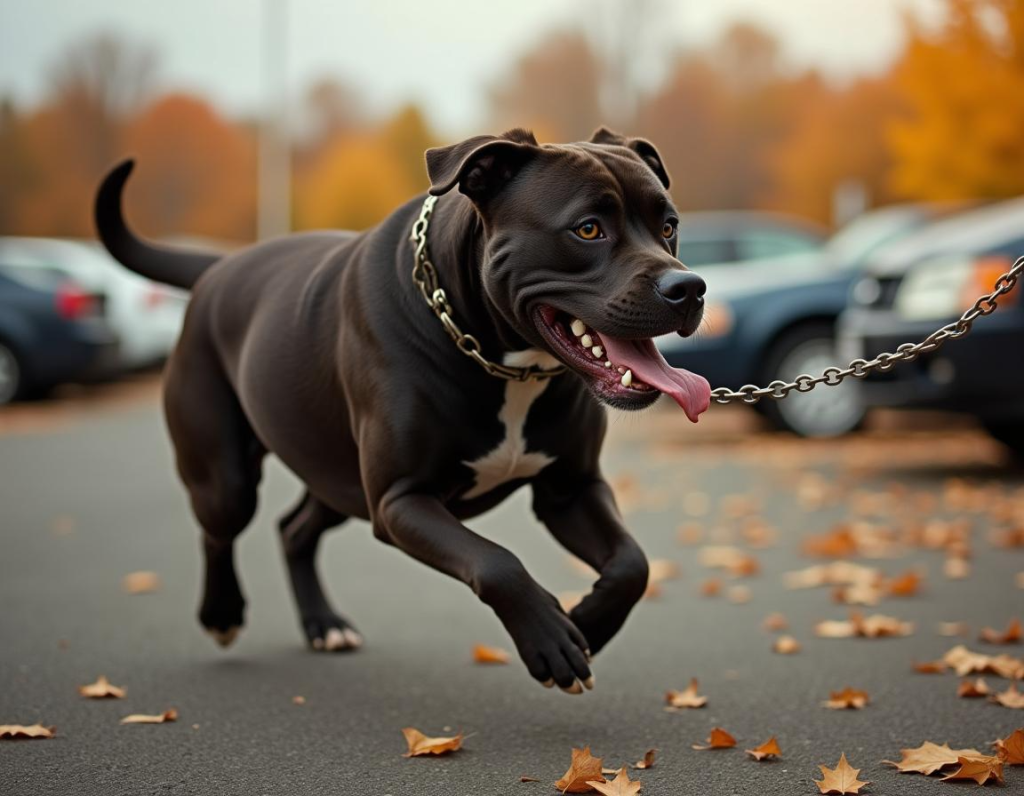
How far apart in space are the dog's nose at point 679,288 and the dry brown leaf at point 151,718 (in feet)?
6.71

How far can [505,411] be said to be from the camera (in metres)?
4.02

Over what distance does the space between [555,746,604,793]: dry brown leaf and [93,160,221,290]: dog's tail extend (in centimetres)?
291

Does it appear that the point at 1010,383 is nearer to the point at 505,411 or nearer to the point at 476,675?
the point at 476,675

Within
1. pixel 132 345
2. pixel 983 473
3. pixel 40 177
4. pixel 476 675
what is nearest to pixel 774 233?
pixel 983 473

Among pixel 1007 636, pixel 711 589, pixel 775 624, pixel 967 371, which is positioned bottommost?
pixel 711 589

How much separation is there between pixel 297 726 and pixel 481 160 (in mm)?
1809

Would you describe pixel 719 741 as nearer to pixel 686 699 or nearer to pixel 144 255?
pixel 686 699

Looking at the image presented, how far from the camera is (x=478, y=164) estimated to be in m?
3.78

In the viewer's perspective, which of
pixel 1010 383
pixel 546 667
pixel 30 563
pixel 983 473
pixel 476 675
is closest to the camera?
pixel 546 667

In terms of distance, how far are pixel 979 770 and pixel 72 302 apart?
578 inches

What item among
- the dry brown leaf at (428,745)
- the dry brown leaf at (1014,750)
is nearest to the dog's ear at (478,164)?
the dry brown leaf at (428,745)

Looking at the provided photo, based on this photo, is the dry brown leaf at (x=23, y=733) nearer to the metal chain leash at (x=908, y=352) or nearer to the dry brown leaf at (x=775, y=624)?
the metal chain leash at (x=908, y=352)

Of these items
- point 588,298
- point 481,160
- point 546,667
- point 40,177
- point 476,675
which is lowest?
point 40,177

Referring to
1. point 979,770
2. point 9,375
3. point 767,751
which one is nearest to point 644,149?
point 767,751
